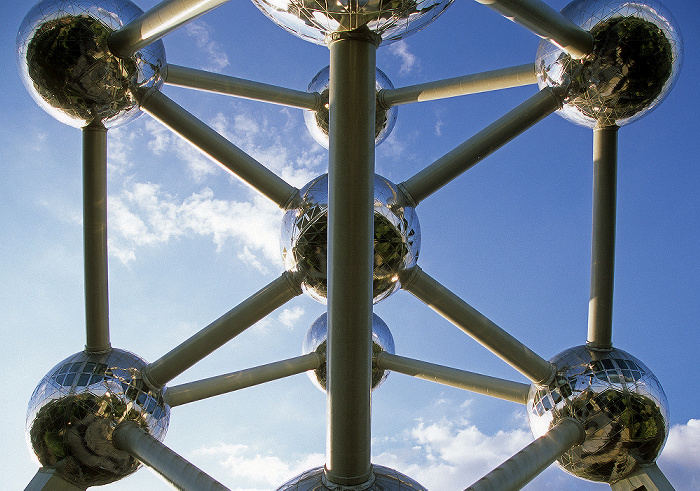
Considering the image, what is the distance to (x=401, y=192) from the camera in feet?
21.7

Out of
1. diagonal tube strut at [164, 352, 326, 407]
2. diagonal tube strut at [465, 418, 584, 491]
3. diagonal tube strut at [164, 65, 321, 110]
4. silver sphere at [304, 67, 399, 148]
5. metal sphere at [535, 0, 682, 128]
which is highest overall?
silver sphere at [304, 67, 399, 148]

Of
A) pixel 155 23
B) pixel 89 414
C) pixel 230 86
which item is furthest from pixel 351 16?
pixel 89 414

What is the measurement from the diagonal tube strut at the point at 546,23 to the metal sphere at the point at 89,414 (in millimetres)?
5243

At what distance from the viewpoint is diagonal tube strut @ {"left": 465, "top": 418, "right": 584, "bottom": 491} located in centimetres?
513

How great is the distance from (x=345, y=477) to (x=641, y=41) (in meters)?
5.21

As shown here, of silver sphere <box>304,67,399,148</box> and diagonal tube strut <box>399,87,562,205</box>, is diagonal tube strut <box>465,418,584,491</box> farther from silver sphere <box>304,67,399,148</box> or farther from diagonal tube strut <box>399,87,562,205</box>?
silver sphere <box>304,67,399,148</box>

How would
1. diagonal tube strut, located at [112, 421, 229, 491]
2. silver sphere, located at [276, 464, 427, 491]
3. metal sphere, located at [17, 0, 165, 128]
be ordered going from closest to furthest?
1. silver sphere, located at [276, 464, 427, 491]
2. diagonal tube strut, located at [112, 421, 229, 491]
3. metal sphere, located at [17, 0, 165, 128]

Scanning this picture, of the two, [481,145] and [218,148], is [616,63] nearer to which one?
[481,145]

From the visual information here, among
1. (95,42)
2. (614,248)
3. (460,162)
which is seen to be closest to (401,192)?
(460,162)

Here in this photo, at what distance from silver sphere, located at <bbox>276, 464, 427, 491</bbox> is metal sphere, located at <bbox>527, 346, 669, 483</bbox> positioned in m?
2.10

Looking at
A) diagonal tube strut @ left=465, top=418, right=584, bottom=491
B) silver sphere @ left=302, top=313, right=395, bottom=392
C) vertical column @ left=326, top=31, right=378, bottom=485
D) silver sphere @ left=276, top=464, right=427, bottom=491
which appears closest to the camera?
vertical column @ left=326, top=31, right=378, bottom=485

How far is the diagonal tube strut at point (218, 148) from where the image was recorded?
670 centimetres

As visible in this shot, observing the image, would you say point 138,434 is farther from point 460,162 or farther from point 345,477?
point 460,162

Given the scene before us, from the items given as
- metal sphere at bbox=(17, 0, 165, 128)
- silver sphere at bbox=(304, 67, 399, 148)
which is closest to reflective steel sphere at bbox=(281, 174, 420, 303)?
metal sphere at bbox=(17, 0, 165, 128)
